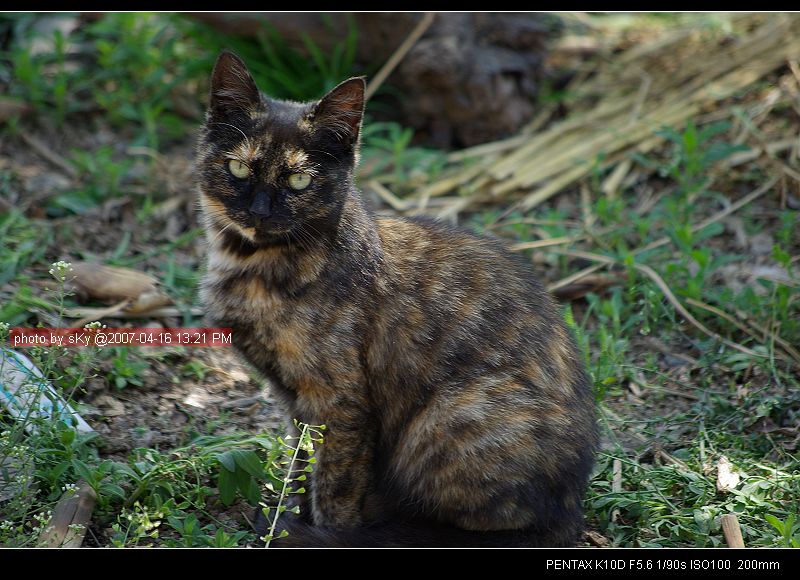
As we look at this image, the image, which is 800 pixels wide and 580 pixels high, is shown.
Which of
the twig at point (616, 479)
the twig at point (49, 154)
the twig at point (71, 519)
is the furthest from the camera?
the twig at point (49, 154)

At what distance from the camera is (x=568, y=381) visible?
369cm

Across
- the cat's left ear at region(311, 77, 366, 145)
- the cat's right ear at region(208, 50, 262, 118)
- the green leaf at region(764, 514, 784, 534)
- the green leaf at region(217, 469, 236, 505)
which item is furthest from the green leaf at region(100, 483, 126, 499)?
the green leaf at region(764, 514, 784, 534)

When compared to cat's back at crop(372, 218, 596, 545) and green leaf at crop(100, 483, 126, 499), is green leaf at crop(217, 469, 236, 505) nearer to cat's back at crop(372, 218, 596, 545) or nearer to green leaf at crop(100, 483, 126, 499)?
green leaf at crop(100, 483, 126, 499)

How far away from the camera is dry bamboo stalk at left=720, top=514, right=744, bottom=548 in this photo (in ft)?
11.5

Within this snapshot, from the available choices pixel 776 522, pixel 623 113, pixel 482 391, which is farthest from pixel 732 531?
pixel 623 113

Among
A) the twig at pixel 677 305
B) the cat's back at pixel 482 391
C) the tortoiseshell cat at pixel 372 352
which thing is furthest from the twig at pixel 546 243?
the tortoiseshell cat at pixel 372 352

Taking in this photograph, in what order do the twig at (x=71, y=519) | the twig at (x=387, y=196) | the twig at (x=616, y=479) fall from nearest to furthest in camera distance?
the twig at (x=71, y=519) < the twig at (x=616, y=479) < the twig at (x=387, y=196)

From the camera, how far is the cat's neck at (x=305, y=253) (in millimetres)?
3656

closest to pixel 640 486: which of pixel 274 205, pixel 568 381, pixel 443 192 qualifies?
pixel 568 381

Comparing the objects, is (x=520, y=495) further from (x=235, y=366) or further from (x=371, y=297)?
(x=235, y=366)

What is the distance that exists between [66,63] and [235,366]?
11.6 ft

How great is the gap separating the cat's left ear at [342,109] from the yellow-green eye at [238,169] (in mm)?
335

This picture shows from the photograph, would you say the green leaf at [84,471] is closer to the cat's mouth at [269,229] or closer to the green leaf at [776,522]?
the cat's mouth at [269,229]

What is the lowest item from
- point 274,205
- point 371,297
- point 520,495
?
point 520,495
